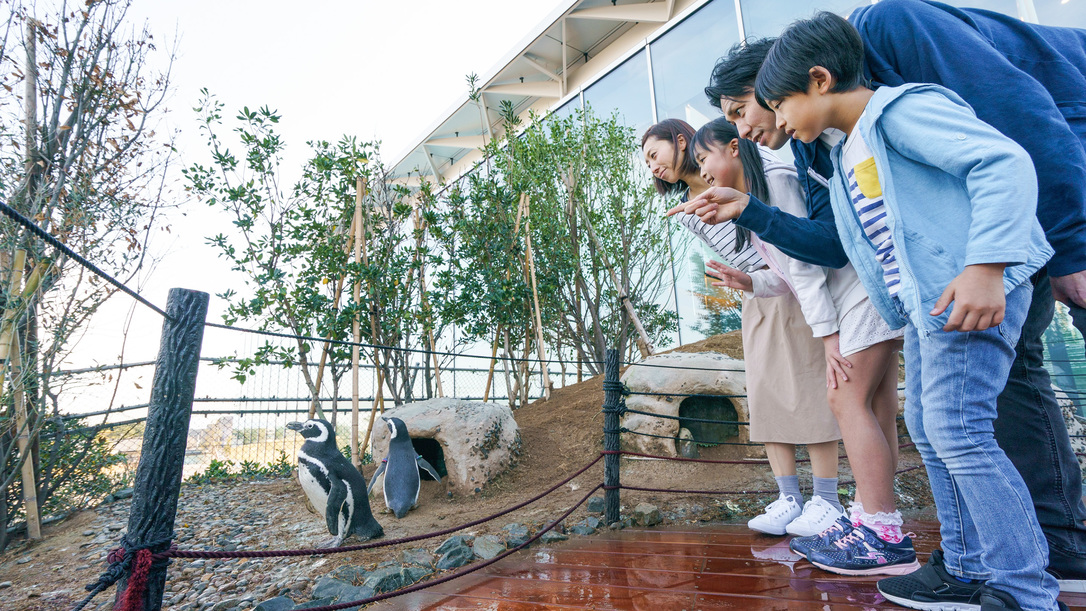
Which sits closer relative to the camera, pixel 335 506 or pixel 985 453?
pixel 985 453

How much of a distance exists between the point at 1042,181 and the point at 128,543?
1.92m

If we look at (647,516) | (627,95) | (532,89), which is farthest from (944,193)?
(532,89)

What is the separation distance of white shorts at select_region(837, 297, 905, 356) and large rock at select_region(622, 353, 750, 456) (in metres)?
2.31

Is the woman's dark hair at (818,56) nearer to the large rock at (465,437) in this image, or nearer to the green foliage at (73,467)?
the large rock at (465,437)

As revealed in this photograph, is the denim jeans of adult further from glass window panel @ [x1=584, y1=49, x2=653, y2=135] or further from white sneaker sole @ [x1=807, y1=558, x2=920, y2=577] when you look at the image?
glass window panel @ [x1=584, y1=49, x2=653, y2=135]

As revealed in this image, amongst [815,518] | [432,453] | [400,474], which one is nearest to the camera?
[815,518]

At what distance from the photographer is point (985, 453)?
3.20ft

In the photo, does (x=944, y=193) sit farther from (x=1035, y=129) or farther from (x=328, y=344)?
(x=328, y=344)

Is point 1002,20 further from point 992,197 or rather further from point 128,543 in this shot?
point 128,543

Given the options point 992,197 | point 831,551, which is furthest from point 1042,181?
point 831,551

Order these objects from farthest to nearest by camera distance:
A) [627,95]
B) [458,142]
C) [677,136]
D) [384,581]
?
1. [458,142]
2. [627,95]
3. [677,136]
4. [384,581]

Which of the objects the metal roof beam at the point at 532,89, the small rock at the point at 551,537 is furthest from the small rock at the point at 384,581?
the metal roof beam at the point at 532,89

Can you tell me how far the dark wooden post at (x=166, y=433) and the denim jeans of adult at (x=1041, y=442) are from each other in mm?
1742

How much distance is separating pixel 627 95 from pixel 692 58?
124 centimetres
